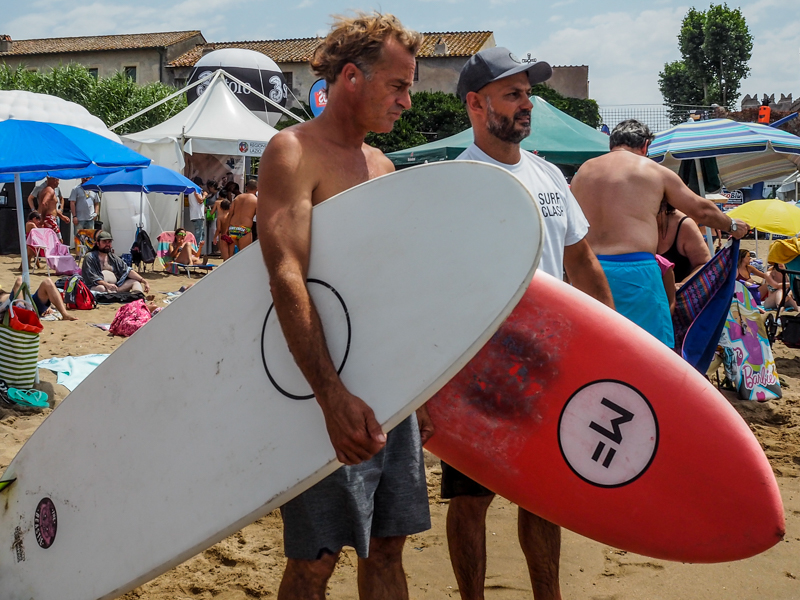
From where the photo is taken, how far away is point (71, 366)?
224 inches

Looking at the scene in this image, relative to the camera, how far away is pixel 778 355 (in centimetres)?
680

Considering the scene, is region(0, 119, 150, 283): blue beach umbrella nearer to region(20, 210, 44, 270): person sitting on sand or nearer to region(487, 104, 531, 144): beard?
region(487, 104, 531, 144): beard

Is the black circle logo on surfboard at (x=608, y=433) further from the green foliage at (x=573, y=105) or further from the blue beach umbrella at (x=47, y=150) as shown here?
the green foliage at (x=573, y=105)

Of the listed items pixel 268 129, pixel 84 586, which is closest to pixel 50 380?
pixel 84 586

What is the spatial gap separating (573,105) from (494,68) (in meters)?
33.4

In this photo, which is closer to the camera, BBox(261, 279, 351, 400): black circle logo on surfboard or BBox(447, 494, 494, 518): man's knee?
BBox(261, 279, 351, 400): black circle logo on surfboard

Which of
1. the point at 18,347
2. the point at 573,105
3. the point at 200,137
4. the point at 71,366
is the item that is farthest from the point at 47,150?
the point at 573,105

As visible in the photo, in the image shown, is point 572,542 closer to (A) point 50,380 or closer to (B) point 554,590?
(B) point 554,590

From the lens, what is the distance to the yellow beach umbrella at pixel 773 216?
8.39 metres

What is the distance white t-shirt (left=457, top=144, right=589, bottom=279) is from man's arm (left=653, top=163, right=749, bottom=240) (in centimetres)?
130

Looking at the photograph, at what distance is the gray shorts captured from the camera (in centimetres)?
169

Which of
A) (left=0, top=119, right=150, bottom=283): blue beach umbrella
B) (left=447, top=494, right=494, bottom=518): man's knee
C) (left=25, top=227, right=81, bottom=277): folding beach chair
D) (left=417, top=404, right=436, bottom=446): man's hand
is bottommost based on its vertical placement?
Answer: (left=25, top=227, right=81, bottom=277): folding beach chair

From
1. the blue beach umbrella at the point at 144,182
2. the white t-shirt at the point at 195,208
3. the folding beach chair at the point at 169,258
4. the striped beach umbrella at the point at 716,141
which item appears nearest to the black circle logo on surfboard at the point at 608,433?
the striped beach umbrella at the point at 716,141

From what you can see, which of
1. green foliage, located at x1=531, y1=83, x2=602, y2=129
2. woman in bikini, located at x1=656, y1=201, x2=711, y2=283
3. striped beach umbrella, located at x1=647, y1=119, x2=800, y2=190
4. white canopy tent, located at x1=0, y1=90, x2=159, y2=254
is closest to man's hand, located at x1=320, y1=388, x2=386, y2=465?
woman in bikini, located at x1=656, y1=201, x2=711, y2=283
